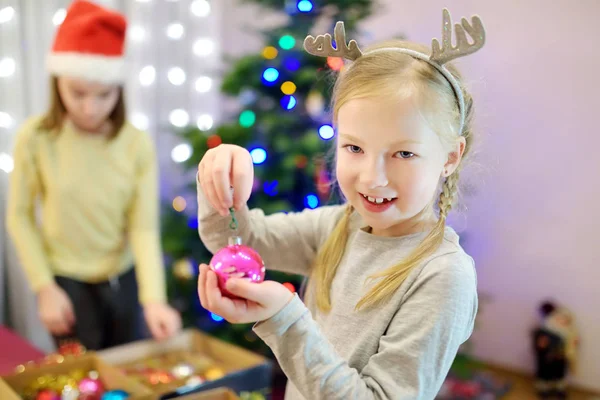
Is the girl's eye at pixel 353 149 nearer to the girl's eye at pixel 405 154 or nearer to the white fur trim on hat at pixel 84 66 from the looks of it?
the girl's eye at pixel 405 154

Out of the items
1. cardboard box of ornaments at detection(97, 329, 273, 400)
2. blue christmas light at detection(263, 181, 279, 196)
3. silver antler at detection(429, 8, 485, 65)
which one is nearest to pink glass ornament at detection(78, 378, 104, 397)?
cardboard box of ornaments at detection(97, 329, 273, 400)

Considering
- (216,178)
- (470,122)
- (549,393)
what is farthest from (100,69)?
Answer: (549,393)

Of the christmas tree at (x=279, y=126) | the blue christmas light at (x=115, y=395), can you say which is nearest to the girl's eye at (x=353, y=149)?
the blue christmas light at (x=115, y=395)

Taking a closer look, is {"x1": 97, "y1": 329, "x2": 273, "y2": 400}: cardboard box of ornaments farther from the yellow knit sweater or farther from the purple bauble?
the purple bauble

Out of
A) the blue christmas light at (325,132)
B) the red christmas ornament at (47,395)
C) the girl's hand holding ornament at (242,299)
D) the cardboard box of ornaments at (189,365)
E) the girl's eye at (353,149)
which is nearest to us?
the girl's hand holding ornament at (242,299)

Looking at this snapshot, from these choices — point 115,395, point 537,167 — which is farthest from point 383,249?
point 537,167

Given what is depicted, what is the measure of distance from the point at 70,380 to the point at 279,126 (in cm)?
117

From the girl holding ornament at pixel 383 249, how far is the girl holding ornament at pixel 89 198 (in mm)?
1065

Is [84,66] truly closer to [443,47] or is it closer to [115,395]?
[115,395]

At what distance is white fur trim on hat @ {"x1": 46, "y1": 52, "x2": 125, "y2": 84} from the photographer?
5.52 ft

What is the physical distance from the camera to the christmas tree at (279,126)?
212 cm

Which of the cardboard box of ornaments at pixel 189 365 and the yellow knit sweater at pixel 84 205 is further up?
the yellow knit sweater at pixel 84 205

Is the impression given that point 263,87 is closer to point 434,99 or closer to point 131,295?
point 131,295

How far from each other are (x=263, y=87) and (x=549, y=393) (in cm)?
186
